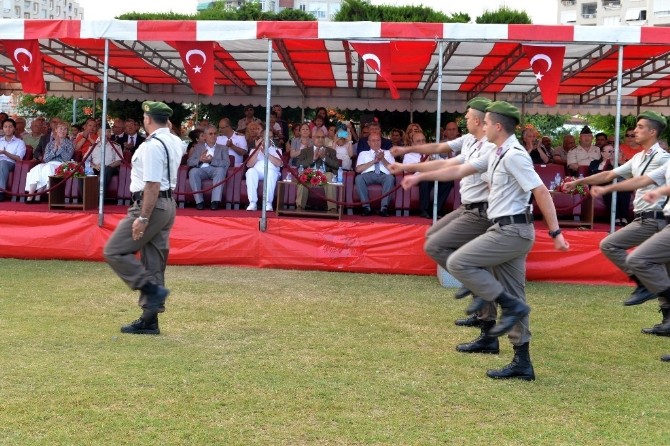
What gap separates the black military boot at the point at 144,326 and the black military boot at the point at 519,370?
8.34 feet

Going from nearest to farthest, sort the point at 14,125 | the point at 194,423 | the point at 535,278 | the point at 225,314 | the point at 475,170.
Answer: the point at 194,423, the point at 475,170, the point at 225,314, the point at 535,278, the point at 14,125

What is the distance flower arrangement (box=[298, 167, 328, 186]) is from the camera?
35.2ft

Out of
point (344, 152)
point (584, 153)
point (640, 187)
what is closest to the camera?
point (640, 187)

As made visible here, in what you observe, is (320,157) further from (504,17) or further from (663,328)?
(504,17)

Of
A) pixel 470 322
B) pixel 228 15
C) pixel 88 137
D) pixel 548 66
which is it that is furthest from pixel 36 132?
pixel 228 15

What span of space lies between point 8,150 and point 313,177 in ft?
17.0

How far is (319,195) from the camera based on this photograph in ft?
34.1

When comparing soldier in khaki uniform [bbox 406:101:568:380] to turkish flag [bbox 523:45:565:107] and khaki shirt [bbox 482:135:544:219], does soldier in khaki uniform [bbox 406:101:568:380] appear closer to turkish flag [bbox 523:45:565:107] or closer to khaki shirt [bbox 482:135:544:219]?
khaki shirt [bbox 482:135:544:219]

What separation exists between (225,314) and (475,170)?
9.14 ft

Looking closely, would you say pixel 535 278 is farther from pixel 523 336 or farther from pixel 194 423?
pixel 194 423

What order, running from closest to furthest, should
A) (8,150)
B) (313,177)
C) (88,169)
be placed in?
(313,177)
(88,169)
(8,150)

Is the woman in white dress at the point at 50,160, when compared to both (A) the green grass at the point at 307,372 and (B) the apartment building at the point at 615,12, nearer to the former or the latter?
(A) the green grass at the point at 307,372

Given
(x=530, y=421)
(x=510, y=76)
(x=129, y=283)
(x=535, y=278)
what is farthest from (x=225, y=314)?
(x=510, y=76)

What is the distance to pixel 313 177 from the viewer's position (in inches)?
423
